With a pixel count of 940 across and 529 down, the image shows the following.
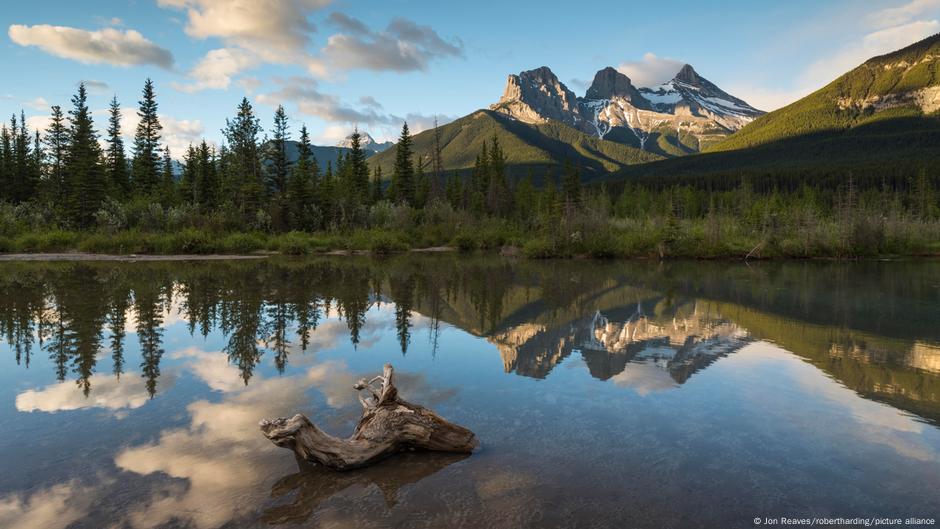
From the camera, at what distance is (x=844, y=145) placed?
514 ft

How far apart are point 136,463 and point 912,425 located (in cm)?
997

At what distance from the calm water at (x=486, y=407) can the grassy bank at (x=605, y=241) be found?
22.1 m

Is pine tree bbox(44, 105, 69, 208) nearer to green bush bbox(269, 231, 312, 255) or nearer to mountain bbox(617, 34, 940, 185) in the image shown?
green bush bbox(269, 231, 312, 255)

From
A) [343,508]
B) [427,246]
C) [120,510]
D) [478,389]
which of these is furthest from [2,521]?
[427,246]

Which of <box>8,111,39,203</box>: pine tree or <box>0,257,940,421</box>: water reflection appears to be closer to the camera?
<box>0,257,940,421</box>: water reflection

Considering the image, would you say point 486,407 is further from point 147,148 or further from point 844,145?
point 844,145

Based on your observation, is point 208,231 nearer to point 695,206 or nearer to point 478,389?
point 478,389

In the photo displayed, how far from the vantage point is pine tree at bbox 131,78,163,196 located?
55594 millimetres

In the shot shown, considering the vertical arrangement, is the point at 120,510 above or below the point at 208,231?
below

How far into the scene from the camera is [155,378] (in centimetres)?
943

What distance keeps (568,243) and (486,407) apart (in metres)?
35.0

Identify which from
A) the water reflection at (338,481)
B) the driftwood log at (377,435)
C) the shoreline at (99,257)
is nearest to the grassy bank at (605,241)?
the shoreline at (99,257)

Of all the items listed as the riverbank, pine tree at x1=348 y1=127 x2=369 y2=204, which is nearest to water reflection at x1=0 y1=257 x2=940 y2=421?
the riverbank

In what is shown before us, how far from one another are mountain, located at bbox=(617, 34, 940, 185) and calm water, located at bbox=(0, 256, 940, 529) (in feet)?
408
